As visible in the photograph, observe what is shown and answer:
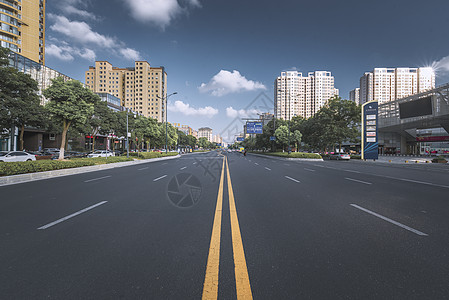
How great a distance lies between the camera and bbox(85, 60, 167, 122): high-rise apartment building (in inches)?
Result: 4419

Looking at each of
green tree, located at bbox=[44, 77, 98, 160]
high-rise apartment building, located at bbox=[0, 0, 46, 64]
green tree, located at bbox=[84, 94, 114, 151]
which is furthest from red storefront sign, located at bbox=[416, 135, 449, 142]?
high-rise apartment building, located at bbox=[0, 0, 46, 64]

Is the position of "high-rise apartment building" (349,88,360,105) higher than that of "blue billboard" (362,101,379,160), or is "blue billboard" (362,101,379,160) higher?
"high-rise apartment building" (349,88,360,105)

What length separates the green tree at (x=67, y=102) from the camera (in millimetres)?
17844

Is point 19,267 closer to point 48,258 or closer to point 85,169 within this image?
point 48,258

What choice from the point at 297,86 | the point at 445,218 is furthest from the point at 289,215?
the point at 297,86

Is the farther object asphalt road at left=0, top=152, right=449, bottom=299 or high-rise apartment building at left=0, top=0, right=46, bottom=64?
high-rise apartment building at left=0, top=0, right=46, bottom=64

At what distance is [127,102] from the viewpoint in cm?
11544

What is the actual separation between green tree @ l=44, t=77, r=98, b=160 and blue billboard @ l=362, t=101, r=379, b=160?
37.1 meters

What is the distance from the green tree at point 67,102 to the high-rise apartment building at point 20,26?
4986 cm

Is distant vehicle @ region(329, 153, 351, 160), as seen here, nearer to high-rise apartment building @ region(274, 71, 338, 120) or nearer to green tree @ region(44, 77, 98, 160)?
green tree @ region(44, 77, 98, 160)

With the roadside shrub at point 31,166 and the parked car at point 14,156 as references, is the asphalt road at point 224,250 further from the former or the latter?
the parked car at point 14,156

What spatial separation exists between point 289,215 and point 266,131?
49763mm

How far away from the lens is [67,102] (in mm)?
18125

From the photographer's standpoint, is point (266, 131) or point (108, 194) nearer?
point (108, 194)
